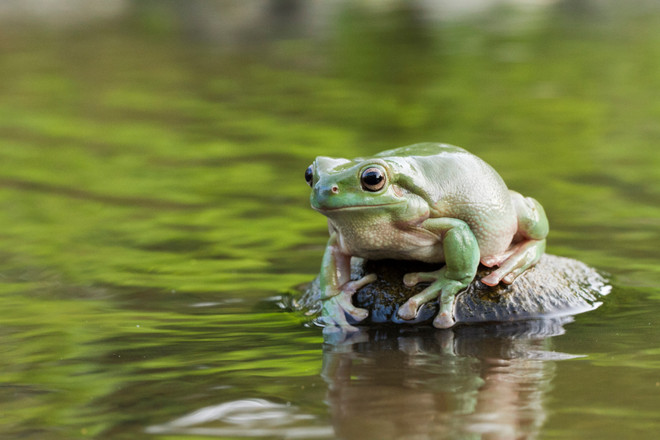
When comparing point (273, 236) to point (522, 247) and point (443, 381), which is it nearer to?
point (522, 247)

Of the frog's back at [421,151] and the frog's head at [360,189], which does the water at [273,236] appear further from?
the frog's back at [421,151]

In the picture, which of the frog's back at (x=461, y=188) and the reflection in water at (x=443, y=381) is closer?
the reflection in water at (x=443, y=381)

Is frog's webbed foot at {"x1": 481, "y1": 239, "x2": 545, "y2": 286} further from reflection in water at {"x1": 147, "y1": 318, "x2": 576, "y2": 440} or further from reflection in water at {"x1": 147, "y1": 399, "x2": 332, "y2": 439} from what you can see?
reflection in water at {"x1": 147, "y1": 399, "x2": 332, "y2": 439}

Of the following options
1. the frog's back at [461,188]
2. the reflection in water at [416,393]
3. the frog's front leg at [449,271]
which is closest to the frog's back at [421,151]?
the frog's back at [461,188]

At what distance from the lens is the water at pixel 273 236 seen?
4.02 m

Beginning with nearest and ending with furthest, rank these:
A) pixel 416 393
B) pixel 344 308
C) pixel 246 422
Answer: pixel 246 422 < pixel 416 393 < pixel 344 308

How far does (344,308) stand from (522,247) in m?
1.07

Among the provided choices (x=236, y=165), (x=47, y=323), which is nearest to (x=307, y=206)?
(x=236, y=165)

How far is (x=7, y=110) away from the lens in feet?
45.3

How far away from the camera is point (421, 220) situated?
4.76 metres

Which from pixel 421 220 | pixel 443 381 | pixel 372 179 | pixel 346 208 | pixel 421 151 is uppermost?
pixel 421 151

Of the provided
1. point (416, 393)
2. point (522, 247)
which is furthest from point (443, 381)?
point (522, 247)

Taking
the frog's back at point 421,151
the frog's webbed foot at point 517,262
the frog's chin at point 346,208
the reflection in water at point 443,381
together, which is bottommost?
the reflection in water at point 443,381

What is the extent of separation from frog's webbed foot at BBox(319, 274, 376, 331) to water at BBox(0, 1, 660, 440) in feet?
0.45
